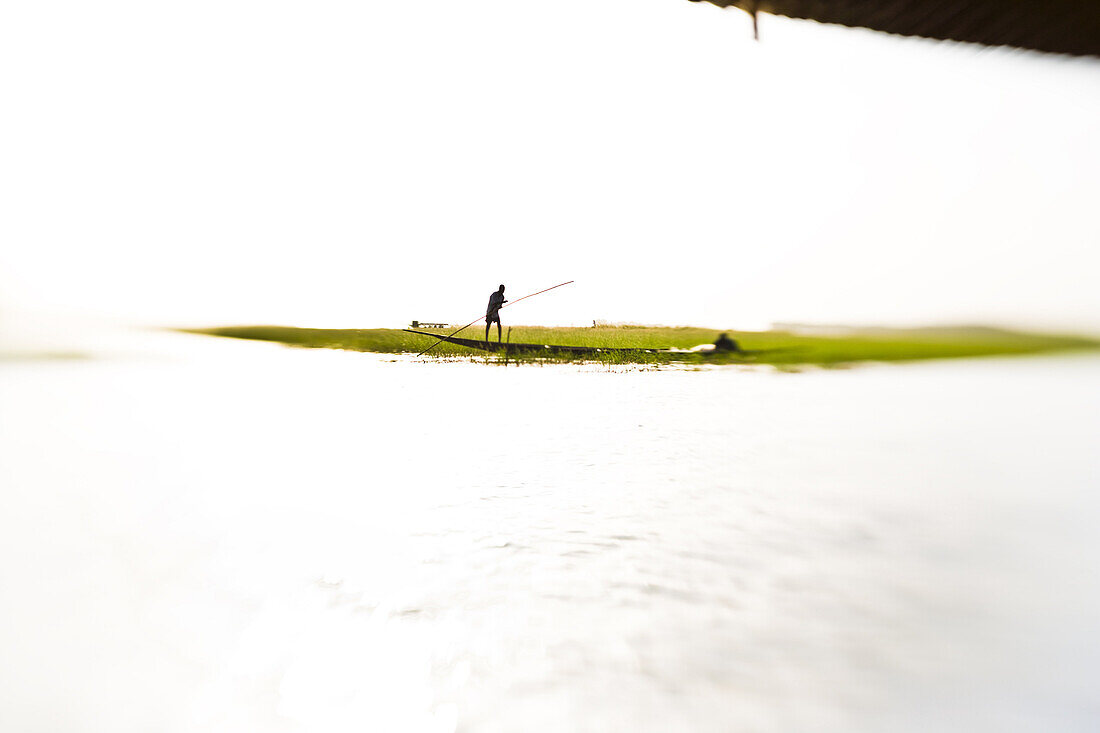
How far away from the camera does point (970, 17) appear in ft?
5.10

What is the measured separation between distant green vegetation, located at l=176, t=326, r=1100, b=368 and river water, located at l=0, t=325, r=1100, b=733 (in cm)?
70

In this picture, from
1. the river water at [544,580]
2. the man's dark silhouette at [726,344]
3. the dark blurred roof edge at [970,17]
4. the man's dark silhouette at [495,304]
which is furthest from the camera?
the man's dark silhouette at [726,344]

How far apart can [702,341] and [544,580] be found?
2772 mm

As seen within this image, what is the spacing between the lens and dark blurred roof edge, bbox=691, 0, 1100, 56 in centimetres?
144

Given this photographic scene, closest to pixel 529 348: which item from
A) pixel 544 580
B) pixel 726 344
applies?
pixel 726 344

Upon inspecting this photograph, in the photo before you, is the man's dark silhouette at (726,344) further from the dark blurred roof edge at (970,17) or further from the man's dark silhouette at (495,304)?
the dark blurred roof edge at (970,17)

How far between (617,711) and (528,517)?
0.78 meters

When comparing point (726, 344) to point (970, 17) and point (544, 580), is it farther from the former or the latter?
point (544, 580)

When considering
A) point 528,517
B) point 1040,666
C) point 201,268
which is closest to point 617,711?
point 1040,666

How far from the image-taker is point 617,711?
0.62m

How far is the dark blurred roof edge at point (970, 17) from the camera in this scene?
4.73 feet

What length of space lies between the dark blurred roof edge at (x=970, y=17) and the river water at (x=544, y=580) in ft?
4.13

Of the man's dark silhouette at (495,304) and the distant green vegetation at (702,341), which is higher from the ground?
the man's dark silhouette at (495,304)

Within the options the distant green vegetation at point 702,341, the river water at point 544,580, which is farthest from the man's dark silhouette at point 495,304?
the river water at point 544,580
